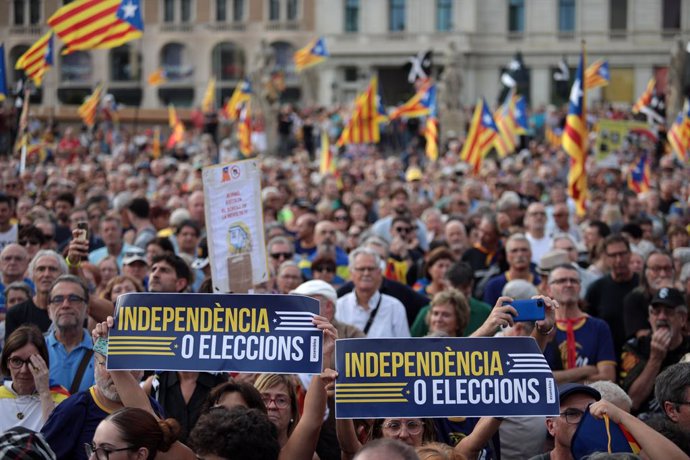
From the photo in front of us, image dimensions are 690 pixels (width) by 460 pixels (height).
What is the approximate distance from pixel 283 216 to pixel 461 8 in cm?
4854

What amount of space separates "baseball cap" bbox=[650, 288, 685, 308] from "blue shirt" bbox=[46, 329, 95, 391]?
332 centimetres

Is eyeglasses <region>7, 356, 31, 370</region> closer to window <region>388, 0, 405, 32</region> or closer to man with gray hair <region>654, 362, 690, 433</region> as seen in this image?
man with gray hair <region>654, 362, 690, 433</region>

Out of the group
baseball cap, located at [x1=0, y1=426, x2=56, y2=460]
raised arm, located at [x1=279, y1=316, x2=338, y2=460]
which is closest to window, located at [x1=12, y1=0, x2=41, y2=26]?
raised arm, located at [x1=279, y1=316, x2=338, y2=460]

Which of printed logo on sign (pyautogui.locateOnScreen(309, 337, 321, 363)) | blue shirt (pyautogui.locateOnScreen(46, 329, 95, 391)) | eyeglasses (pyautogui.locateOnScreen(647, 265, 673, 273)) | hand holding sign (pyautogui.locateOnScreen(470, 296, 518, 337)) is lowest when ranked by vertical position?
blue shirt (pyautogui.locateOnScreen(46, 329, 95, 391))

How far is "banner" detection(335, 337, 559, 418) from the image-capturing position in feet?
17.1

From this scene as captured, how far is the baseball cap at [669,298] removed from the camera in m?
7.39

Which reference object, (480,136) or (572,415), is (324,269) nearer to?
(572,415)

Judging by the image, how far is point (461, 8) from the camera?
63.8 m

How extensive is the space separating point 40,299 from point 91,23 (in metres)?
5.40

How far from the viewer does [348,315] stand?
8.82 m

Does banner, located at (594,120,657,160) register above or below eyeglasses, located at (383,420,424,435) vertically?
above

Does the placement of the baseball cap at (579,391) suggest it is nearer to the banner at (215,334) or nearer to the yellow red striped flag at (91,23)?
the banner at (215,334)

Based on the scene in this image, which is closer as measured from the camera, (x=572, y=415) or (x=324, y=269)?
(x=572, y=415)

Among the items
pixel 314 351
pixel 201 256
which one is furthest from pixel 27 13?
pixel 314 351
